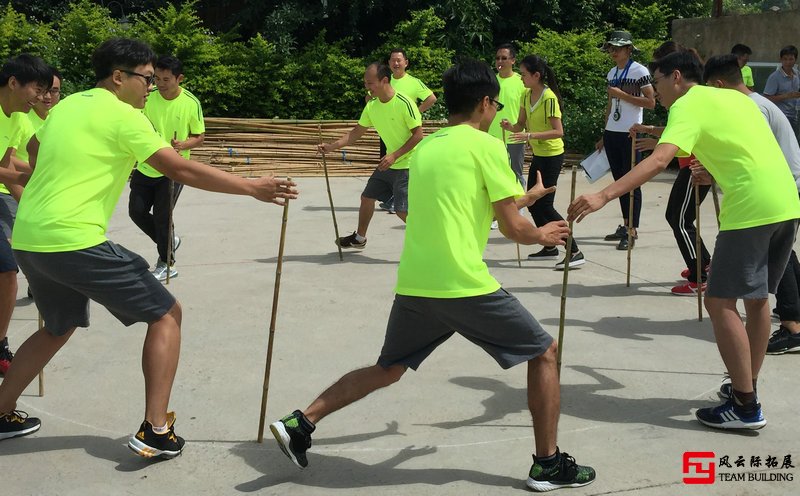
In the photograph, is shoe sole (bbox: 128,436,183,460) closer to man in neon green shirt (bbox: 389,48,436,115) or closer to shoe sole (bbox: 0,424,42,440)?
shoe sole (bbox: 0,424,42,440)

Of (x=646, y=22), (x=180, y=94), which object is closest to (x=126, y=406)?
(x=180, y=94)

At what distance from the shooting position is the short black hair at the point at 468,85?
4.18m

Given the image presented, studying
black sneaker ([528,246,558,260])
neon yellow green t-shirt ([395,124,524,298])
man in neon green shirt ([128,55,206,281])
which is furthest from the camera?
black sneaker ([528,246,558,260])

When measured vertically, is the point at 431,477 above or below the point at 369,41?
below

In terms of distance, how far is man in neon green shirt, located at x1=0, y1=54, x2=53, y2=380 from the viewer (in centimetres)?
569

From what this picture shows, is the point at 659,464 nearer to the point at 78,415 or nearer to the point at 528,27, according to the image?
the point at 78,415

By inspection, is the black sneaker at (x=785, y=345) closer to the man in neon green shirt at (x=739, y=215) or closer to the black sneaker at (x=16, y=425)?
the man in neon green shirt at (x=739, y=215)

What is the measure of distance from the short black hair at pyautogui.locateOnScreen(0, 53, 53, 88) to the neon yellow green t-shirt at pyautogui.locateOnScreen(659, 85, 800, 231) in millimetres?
3624

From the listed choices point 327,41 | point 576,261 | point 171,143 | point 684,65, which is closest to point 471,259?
point 684,65

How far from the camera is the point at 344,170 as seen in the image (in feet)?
46.6

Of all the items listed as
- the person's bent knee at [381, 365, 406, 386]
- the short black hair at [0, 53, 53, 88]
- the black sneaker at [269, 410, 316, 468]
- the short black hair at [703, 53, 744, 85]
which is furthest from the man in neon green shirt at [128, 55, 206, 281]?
the short black hair at [703, 53, 744, 85]

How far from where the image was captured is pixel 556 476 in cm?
416

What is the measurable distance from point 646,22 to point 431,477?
49.8ft

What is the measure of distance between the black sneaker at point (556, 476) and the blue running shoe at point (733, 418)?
3.23ft
